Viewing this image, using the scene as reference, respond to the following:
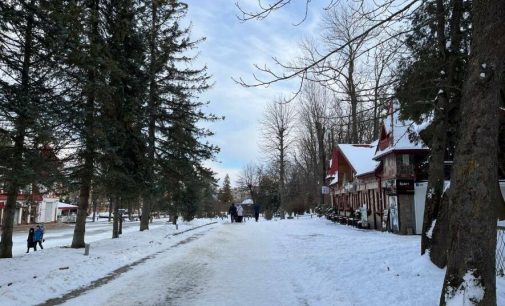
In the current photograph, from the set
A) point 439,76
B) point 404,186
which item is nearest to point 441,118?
point 439,76

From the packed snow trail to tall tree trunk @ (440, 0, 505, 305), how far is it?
210 centimetres

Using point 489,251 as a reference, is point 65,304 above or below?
below

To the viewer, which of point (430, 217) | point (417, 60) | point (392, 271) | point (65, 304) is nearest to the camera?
point (65, 304)

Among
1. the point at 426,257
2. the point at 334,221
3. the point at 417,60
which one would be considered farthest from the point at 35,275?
the point at 334,221

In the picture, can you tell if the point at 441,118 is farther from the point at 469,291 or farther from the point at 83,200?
the point at 83,200

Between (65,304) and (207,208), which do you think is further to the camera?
(207,208)

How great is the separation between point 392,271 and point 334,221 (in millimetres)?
29305

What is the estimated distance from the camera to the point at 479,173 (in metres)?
5.43

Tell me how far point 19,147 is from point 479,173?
1152 centimetres

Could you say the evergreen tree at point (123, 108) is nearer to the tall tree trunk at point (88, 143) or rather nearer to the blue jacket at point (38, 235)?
the tall tree trunk at point (88, 143)

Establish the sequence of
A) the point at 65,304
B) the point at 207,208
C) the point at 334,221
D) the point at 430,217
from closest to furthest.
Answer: the point at 65,304 < the point at 430,217 < the point at 334,221 < the point at 207,208

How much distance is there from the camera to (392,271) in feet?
33.6

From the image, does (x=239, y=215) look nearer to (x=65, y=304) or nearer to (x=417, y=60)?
(x=417, y=60)

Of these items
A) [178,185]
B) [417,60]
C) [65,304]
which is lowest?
[65,304]
